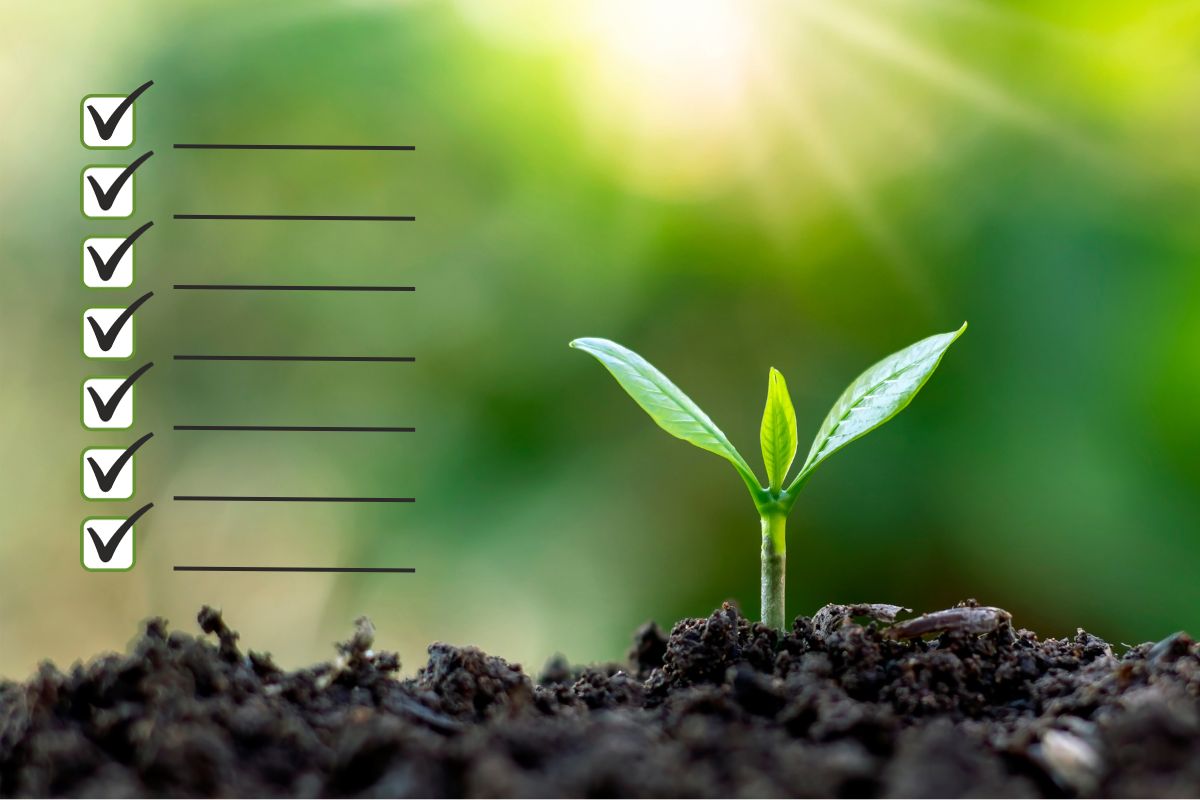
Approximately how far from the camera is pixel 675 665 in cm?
101

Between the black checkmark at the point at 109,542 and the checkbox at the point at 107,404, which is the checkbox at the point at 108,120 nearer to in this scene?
the checkbox at the point at 107,404

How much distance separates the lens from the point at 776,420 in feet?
3.54

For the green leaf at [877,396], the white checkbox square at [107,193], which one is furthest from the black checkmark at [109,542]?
the green leaf at [877,396]

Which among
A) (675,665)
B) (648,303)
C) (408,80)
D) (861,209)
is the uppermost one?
(408,80)

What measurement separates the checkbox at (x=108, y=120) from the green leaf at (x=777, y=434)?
141 cm

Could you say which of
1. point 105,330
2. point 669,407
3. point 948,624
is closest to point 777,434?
point 669,407

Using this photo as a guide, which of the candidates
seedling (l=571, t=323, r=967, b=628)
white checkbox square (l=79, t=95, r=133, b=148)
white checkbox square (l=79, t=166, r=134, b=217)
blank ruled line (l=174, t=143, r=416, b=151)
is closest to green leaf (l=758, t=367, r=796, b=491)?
seedling (l=571, t=323, r=967, b=628)

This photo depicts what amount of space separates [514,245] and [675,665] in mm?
1668

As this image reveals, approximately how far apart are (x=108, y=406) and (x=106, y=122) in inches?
24.7

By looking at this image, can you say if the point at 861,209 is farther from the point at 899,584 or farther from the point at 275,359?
the point at 275,359

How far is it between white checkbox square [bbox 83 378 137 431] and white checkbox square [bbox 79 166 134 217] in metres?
0.34

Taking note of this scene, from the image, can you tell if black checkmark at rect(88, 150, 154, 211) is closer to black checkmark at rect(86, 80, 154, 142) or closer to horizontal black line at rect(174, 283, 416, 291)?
black checkmark at rect(86, 80, 154, 142)

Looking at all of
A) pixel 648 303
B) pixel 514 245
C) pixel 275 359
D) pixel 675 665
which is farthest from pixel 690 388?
pixel 675 665

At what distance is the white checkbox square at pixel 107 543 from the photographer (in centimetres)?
143
